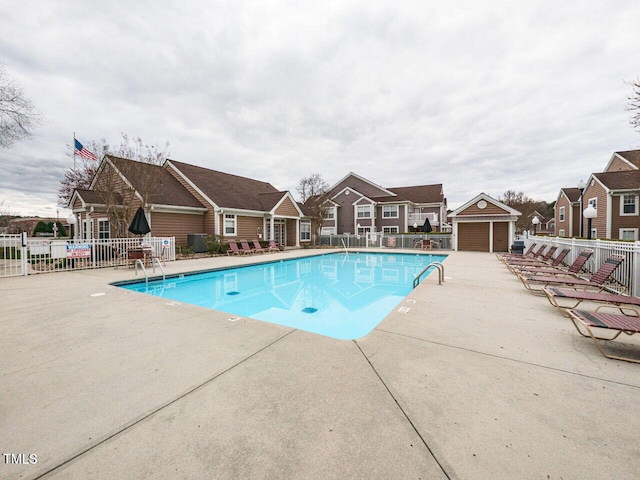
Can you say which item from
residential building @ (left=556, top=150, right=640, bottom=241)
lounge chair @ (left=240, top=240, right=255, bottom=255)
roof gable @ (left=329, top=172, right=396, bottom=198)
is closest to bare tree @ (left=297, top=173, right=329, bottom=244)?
roof gable @ (left=329, top=172, right=396, bottom=198)

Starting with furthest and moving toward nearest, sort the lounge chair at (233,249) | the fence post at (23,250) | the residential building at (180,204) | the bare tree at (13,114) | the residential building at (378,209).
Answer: the residential building at (378,209)
the lounge chair at (233,249)
the residential building at (180,204)
the bare tree at (13,114)
the fence post at (23,250)

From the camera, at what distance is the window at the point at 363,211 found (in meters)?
31.5

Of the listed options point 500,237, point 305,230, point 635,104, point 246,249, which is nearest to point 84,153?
point 246,249

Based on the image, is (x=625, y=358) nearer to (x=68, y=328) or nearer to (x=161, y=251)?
(x=68, y=328)

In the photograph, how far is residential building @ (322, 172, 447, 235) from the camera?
31.3 m

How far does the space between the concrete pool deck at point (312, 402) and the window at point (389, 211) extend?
91.0 feet

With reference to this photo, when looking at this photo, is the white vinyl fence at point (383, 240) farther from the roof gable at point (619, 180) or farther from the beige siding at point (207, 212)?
the roof gable at point (619, 180)

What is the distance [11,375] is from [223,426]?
283cm

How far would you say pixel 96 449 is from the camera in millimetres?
1877

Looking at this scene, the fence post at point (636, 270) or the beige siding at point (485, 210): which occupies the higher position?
the beige siding at point (485, 210)

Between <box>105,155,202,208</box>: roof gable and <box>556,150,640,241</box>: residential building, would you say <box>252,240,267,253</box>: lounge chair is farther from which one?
<box>556,150,640,241</box>: residential building

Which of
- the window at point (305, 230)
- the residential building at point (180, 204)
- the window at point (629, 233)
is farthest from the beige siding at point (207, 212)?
the window at point (629, 233)

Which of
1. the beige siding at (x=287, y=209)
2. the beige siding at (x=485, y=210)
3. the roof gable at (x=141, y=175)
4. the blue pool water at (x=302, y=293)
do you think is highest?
the roof gable at (x=141, y=175)

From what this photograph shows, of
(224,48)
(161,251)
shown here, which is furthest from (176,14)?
(161,251)
